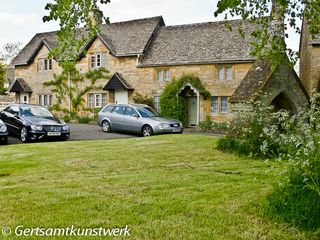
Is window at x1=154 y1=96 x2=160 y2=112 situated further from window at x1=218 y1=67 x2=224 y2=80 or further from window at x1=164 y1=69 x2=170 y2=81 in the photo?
window at x1=218 y1=67 x2=224 y2=80

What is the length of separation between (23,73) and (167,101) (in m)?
17.8

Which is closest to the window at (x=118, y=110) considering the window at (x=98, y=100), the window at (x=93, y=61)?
the window at (x=98, y=100)

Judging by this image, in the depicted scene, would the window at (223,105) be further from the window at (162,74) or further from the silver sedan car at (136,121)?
A: the silver sedan car at (136,121)

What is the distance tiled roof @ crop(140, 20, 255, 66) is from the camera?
91.4ft

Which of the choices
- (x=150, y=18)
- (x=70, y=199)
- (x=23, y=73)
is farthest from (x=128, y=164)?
(x=23, y=73)

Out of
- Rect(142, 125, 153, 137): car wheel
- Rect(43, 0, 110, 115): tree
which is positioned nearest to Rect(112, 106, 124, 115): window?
Rect(142, 125, 153, 137): car wheel

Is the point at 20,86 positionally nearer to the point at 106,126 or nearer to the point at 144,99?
the point at 144,99

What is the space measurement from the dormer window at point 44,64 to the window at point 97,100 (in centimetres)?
581

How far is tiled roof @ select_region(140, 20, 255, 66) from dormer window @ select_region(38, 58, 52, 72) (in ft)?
35.4

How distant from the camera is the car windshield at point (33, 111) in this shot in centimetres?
1888

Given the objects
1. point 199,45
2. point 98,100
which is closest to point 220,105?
point 199,45

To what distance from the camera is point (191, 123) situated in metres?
29.8

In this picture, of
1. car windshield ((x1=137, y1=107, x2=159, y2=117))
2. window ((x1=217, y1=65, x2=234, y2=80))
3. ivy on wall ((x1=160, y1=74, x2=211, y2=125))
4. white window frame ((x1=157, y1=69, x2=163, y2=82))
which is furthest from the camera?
white window frame ((x1=157, y1=69, x2=163, y2=82))

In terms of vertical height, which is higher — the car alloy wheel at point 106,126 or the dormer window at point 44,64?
the dormer window at point 44,64
